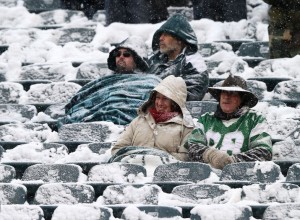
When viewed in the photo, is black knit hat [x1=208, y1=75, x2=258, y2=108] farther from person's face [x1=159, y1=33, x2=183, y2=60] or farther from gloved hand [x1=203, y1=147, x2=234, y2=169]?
person's face [x1=159, y1=33, x2=183, y2=60]

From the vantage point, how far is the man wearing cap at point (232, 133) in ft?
30.5

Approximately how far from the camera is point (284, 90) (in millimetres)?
11031

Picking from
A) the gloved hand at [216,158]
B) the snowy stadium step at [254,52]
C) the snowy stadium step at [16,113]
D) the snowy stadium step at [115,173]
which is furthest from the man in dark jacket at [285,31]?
the snowy stadium step at [115,173]

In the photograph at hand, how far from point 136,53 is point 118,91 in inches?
14.0

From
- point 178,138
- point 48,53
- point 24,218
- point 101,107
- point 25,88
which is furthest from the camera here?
point 48,53

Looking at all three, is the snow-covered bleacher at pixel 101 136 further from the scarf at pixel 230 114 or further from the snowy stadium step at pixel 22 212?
the scarf at pixel 230 114

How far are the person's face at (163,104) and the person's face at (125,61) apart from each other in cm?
122

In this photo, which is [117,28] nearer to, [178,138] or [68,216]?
[178,138]

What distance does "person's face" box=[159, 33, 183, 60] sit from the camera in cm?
1127

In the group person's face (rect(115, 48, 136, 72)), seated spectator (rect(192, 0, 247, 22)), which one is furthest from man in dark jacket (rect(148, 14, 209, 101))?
seated spectator (rect(192, 0, 247, 22))

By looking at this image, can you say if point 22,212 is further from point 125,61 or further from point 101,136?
point 125,61

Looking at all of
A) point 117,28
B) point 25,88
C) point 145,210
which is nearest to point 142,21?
point 117,28

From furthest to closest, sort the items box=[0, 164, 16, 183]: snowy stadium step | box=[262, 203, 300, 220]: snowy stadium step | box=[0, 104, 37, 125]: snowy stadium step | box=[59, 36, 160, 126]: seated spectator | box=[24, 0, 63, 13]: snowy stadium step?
box=[24, 0, 63, 13]: snowy stadium step → box=[0, 104, 37, 125]: snowy stadium step → box=[59, 36, 160, 126]: seated spectator → box=[0, 164, 16, 183]: snowy stadium step → box=[262, 203, 300, 220]: snowy stadium step

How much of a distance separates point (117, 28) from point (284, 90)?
231 centimetres
